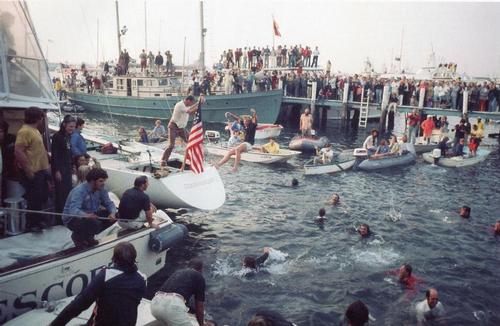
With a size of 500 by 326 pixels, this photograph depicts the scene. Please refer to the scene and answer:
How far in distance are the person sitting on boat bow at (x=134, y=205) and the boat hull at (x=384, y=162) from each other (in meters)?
14.0

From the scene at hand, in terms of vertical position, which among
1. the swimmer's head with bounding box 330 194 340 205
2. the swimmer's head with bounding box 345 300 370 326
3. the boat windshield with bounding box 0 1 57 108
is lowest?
the swimmer's head with bounding box 330 194 340 205

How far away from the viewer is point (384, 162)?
20.2m

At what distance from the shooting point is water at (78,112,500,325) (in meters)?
8.44

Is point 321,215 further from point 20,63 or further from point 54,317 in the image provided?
point 20,63

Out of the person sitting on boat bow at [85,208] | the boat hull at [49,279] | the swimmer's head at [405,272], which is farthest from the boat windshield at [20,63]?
the swimmer's head at [405,272]

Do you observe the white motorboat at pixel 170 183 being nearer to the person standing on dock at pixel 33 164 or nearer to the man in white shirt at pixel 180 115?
the man in white shirt at pixel 180 115

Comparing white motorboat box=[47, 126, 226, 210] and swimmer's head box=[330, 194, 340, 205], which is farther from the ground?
white motorboat box=[47, 126, 226, 210]

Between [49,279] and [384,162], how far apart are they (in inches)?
670

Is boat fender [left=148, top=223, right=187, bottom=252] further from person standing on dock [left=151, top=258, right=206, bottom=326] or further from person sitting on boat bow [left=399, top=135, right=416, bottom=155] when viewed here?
person sitting on boat bow [left=399, top=135, right=416, bottom=155]

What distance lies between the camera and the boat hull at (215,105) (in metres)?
32.5

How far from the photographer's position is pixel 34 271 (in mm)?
6238

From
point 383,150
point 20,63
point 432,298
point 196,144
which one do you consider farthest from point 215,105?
point 432,298

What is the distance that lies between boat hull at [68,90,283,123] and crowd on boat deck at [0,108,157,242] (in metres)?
22.5

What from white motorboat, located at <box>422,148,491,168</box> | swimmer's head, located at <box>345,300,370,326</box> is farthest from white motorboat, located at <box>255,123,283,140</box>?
swimmer's head, located at <box>345,300,370,326</box>
